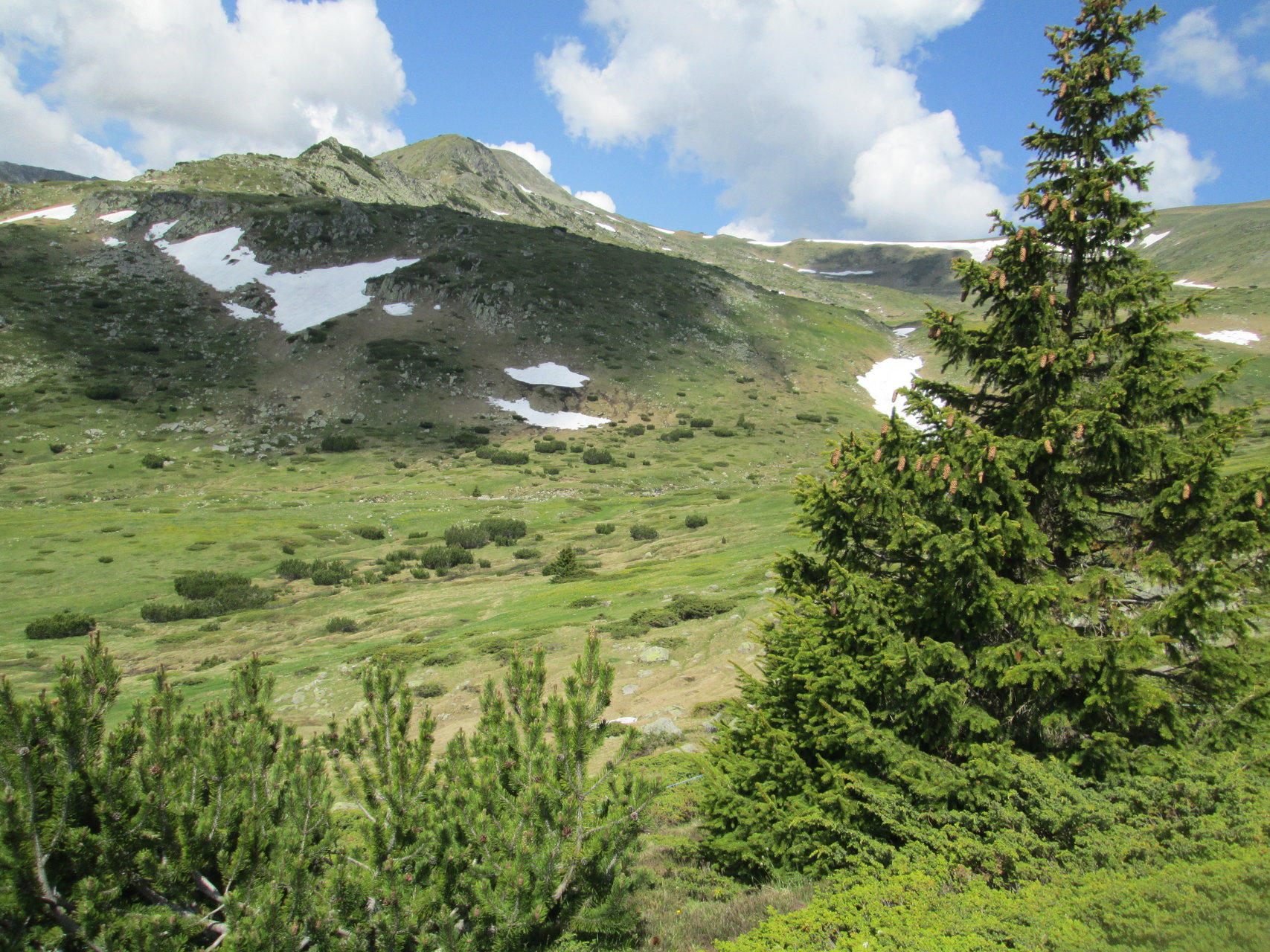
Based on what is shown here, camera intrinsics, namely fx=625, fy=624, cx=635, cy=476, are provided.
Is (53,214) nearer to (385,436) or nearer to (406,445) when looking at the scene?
(385,436)

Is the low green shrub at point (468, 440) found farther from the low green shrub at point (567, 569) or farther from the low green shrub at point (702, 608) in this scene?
the low green shrub at point (702, 608)

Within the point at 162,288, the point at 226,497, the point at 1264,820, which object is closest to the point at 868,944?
the point at 1264,820

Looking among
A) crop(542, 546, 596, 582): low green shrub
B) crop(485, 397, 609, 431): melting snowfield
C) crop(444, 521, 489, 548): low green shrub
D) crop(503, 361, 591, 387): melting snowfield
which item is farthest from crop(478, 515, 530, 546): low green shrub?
crop(503, 361, 591, 387): melting snowfield

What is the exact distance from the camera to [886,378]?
102 metres

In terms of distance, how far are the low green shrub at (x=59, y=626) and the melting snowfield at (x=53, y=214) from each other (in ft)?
359

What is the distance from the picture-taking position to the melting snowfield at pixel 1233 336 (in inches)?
3858

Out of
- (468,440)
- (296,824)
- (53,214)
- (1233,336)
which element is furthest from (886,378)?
(53,214)

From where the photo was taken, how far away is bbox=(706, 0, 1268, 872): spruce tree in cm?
636

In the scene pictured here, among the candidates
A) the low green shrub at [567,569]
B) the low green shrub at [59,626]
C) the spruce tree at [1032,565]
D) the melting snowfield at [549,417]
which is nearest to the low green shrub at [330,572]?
the low green shrub at [59,626]

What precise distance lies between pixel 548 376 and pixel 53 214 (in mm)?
89769

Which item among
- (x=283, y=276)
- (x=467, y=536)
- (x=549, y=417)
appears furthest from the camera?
(x=283, y=276)

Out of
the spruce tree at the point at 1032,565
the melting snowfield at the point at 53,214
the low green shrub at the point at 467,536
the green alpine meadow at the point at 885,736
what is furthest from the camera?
the melting snowfield at the point at 53,214

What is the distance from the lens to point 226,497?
46.3 m

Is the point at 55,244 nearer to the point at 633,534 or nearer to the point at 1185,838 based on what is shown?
the point at 633,534
